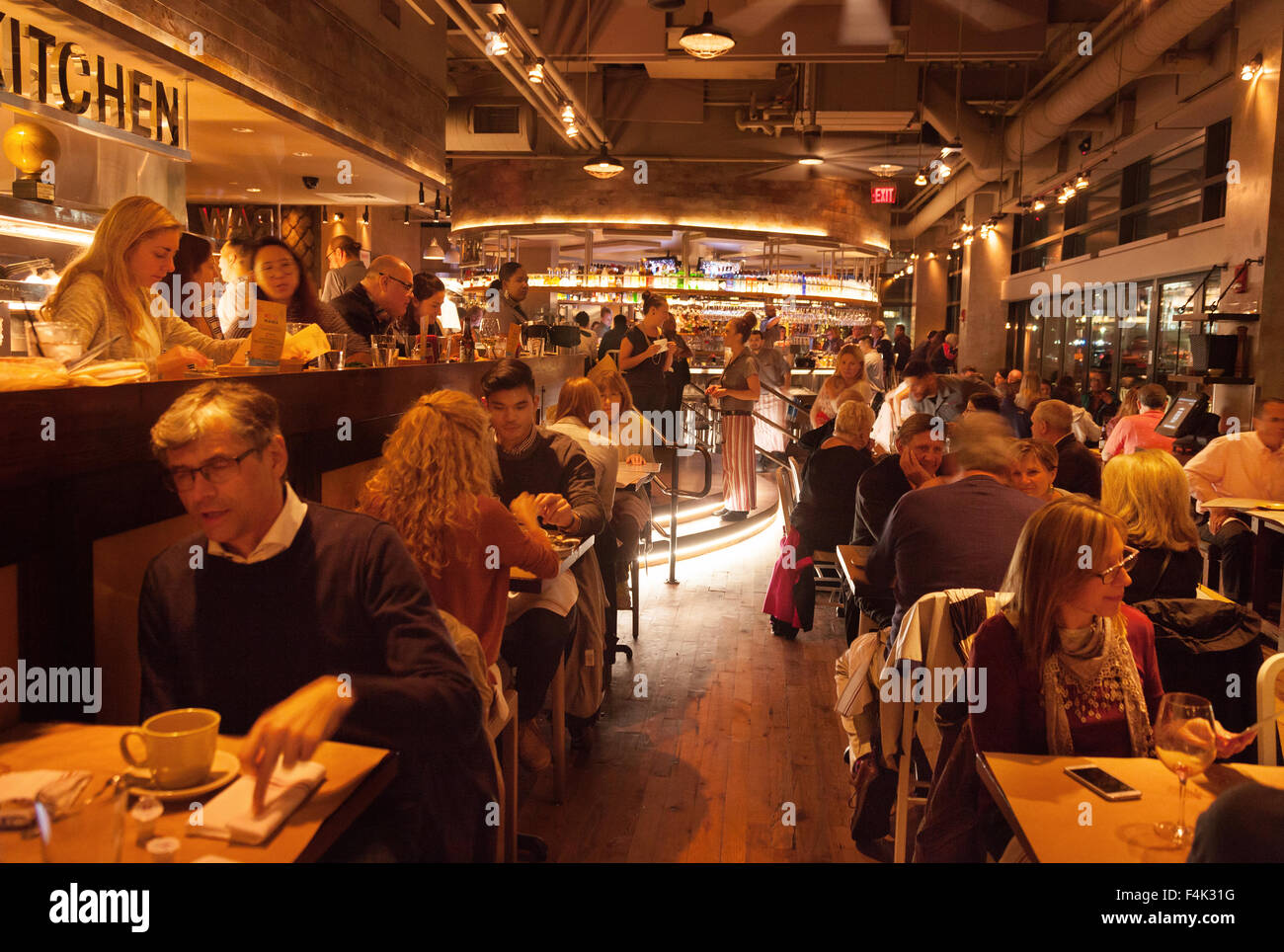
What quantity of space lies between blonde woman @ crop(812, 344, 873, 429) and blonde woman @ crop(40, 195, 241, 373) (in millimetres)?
6443

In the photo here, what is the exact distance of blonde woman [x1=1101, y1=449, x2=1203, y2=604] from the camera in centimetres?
323

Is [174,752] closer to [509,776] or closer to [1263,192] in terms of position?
[509,776]

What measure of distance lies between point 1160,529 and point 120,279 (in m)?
3.37

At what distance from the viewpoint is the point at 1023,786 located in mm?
1889

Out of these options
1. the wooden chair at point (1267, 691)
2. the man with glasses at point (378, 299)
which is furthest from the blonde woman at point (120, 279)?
the wooden chair at point (1267, 691)

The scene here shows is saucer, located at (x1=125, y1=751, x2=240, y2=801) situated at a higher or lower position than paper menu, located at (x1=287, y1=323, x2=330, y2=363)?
lower

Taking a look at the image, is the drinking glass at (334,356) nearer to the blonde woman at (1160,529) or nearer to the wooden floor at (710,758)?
the wooden floor at (710,758)

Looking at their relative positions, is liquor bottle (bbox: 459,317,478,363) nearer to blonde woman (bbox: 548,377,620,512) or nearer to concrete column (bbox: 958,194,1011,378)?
blonde woman (bbox: 548,377,620,512)

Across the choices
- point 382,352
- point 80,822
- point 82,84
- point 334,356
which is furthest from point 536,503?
point 82,84

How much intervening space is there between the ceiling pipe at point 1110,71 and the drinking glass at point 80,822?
8.32 metres

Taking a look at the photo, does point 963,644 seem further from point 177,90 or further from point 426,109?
point 426,109

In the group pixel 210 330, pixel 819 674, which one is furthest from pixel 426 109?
pixel 819 674

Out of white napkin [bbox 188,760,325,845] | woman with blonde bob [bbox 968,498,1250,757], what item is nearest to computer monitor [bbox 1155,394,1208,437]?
woman with blonde bob [bbox 968,498,1250,757]
